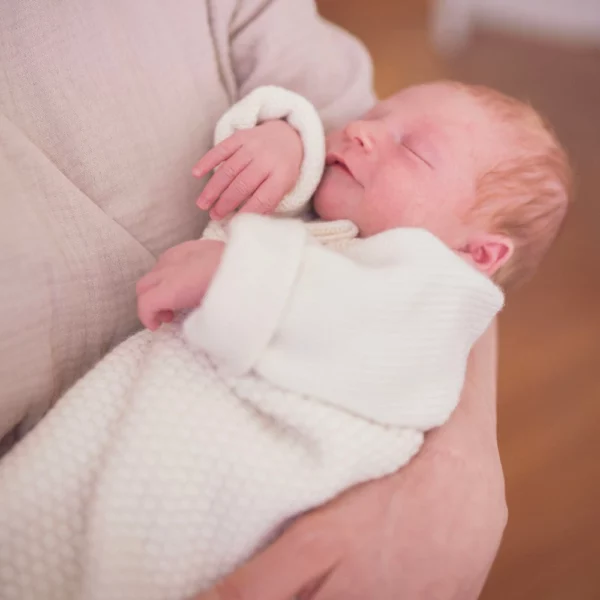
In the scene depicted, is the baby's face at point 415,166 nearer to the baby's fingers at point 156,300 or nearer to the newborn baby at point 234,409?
the newborn baby at point 234,409

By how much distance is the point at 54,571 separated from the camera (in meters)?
0.56

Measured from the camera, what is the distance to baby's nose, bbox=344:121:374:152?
745 mm

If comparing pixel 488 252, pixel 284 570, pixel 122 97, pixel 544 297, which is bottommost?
pixel 544 297

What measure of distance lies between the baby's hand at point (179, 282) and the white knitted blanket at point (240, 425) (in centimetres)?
4

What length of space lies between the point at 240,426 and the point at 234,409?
0.02m

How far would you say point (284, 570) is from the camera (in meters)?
0.53

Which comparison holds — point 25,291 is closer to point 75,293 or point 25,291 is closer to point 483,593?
point 75,293

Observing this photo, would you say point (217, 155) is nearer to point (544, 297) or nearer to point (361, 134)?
point (361, 134)

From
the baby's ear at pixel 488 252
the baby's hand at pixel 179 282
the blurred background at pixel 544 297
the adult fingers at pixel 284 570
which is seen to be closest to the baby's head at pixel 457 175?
the baby's ear at pixel 488 252

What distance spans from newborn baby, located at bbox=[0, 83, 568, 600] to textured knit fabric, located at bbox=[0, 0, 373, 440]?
0.06m

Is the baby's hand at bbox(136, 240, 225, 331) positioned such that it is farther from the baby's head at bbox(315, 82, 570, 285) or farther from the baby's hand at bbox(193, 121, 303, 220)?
the baby's head at bbox(315, 82, 570, 285)

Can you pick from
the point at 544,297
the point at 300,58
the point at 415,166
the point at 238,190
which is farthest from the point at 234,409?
the point at 544,297

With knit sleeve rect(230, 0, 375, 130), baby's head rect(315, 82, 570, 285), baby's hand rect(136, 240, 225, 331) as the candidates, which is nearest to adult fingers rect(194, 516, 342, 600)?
baby's hand rect(136, 240, 225, 331)

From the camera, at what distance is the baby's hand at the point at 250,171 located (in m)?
0.69
